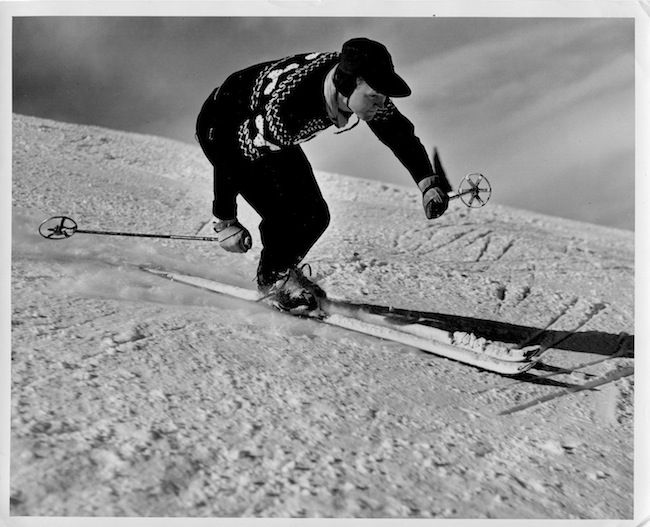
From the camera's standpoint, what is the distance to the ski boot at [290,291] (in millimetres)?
2660

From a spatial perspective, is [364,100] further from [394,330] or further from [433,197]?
[394,330]

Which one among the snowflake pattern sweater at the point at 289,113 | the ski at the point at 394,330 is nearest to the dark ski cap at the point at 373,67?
the snowflake pattern sweater at the point at 289,113

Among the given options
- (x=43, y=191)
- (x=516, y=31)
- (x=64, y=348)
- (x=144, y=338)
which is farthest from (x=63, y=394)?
(x=516, y=31)

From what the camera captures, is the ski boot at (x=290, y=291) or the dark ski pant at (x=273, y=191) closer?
the dark ski pant at (x=273, y=191)

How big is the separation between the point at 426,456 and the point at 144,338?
102 cm

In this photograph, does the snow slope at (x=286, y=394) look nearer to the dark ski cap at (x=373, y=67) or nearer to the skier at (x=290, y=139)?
the skier at (x=290, y=139)

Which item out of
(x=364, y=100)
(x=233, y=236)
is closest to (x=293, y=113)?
(x=364, y=100)

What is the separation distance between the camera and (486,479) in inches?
68.9

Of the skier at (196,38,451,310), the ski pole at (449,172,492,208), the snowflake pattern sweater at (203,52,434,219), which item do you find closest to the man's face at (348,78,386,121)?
the skier at (196,38,451,310)

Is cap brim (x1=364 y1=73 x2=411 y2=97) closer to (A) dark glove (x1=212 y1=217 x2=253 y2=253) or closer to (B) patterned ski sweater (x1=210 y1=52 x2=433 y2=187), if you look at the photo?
(B) patterned ski sweater (x1=210 y1=52 x2=433 y2=187)

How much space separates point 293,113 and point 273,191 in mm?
394

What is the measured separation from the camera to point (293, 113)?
2238mm

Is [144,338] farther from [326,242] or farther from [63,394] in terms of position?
[326,242]

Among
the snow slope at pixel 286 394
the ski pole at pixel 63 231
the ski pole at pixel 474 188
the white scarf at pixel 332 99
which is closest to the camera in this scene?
the snow slope at pixel 286 394
